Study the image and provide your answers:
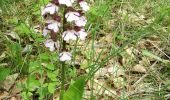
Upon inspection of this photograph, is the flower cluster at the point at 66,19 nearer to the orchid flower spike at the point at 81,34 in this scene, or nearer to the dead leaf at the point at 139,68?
the orchid flower spike at the point at 81,34

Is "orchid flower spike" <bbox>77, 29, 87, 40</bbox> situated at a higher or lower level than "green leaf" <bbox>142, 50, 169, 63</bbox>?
higher

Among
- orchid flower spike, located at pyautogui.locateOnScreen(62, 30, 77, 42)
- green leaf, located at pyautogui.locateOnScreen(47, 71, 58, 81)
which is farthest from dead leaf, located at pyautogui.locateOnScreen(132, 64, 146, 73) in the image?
orchid flower spike, located at pyautogui.locateOnScreen(62, 30, 77, 42)

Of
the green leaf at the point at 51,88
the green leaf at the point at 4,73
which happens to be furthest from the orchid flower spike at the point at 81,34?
the green leaf at the point at 4,73

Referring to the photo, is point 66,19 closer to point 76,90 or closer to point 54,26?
point 54,26

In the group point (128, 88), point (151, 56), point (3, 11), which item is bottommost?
point (128, 88)

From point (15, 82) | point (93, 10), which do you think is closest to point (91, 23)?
point (93, 10)

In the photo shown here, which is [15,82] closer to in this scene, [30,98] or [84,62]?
[30,98]

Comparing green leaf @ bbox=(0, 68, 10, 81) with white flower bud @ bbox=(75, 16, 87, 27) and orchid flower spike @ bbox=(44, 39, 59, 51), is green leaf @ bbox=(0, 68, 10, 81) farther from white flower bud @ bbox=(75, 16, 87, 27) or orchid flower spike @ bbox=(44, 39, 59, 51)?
white flower bud @ bbox=(75, 16, 87, 27)

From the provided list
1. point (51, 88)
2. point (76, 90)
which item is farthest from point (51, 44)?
point (51, 88)
